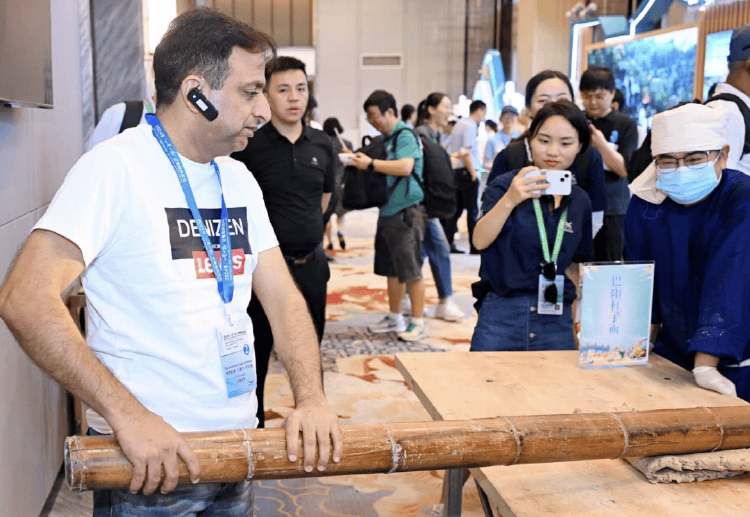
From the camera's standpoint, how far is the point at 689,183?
2229mm

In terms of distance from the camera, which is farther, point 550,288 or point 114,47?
point 114,47

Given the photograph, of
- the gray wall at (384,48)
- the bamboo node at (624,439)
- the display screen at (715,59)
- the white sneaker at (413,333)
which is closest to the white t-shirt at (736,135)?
the bamboo node at (624,439)

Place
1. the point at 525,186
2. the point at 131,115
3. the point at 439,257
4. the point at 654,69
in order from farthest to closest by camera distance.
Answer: the point at 654,69 → the point at 439,257 → the point at 131,115 → the point at 525,186

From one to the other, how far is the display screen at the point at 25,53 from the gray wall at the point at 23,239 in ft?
0.33

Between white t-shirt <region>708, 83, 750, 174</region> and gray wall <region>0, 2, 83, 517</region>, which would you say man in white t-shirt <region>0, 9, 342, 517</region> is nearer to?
gray wall <region>0, 2, 83, 517</region>

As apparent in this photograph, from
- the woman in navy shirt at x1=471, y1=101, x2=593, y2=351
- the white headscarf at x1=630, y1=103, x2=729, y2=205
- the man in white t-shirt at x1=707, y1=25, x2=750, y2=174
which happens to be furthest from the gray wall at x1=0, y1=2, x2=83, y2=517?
the man in white t-shirt at x1=707, y1=25, x2=750, y2=174

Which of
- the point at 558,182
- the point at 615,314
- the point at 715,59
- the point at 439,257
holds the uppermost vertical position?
the point at 715,59

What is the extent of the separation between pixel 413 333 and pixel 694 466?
14.4ft

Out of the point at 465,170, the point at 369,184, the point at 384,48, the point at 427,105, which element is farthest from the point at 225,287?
the point at 384,48

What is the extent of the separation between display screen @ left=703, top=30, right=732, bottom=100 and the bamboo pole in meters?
8.36

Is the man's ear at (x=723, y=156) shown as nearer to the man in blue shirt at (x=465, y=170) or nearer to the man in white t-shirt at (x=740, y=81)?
the man in white t-shirt at (x=740, y=81)

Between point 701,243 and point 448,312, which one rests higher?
point 701,243

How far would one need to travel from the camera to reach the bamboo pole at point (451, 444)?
1.33 meters

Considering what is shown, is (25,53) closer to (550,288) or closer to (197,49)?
(197,49)
